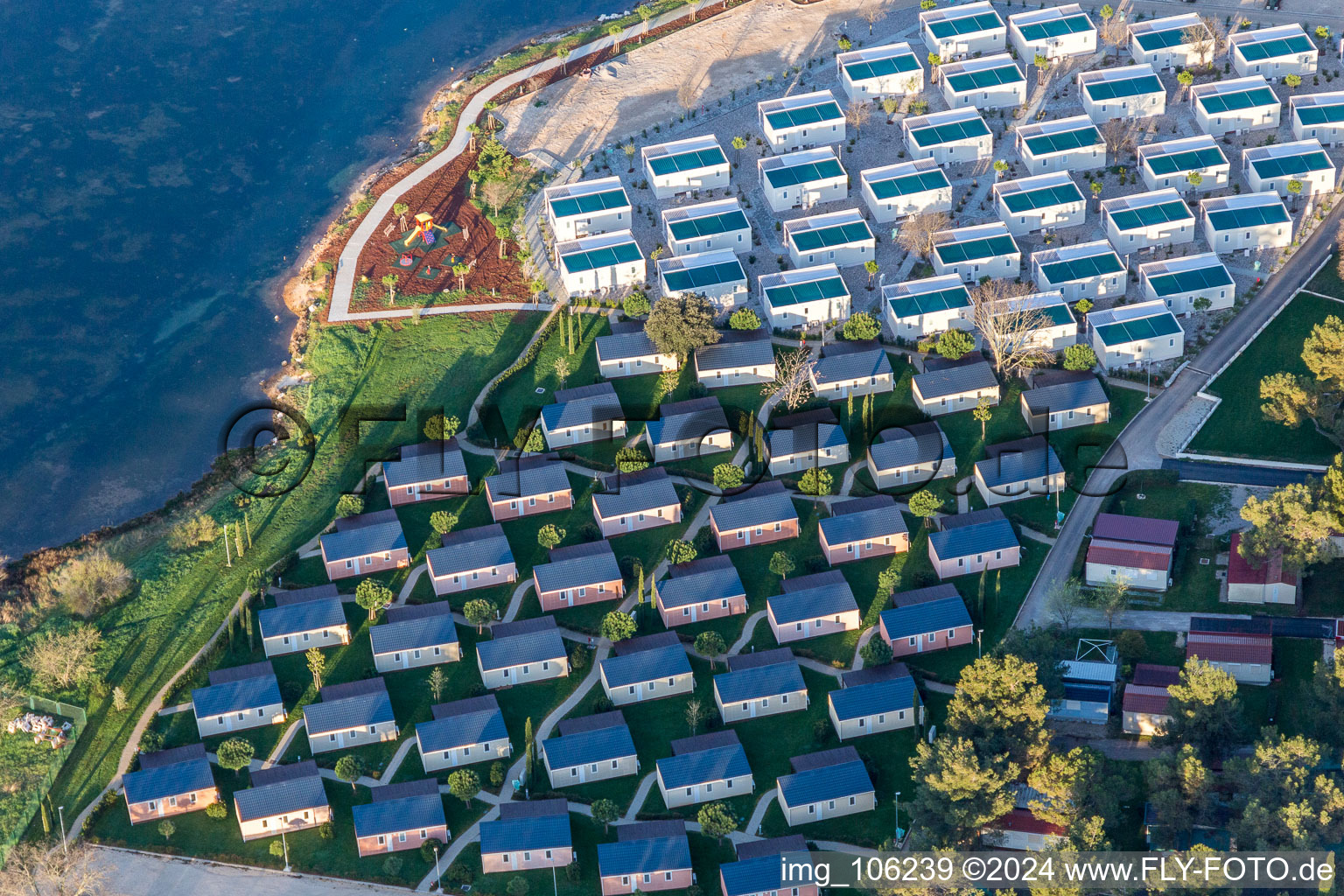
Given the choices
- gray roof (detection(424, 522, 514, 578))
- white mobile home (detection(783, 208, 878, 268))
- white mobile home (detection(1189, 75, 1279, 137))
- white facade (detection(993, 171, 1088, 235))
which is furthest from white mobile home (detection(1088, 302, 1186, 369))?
gray roof (detection(424, 522, 514, 578))

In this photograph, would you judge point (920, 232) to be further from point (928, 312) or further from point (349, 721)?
point (349, 721)

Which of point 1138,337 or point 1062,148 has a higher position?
point 1062,148

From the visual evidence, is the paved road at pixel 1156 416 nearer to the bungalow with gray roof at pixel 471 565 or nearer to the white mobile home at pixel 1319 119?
the white mobile home at pixel 1319 119

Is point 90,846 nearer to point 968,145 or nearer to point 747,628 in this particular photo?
point 747,628

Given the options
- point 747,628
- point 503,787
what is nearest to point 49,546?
point 503,787

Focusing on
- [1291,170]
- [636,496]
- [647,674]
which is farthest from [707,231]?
[1291,170]

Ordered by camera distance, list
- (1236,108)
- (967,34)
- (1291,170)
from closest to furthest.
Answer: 1. (1291,170)
2. (1236,108)
3. (967,34)
